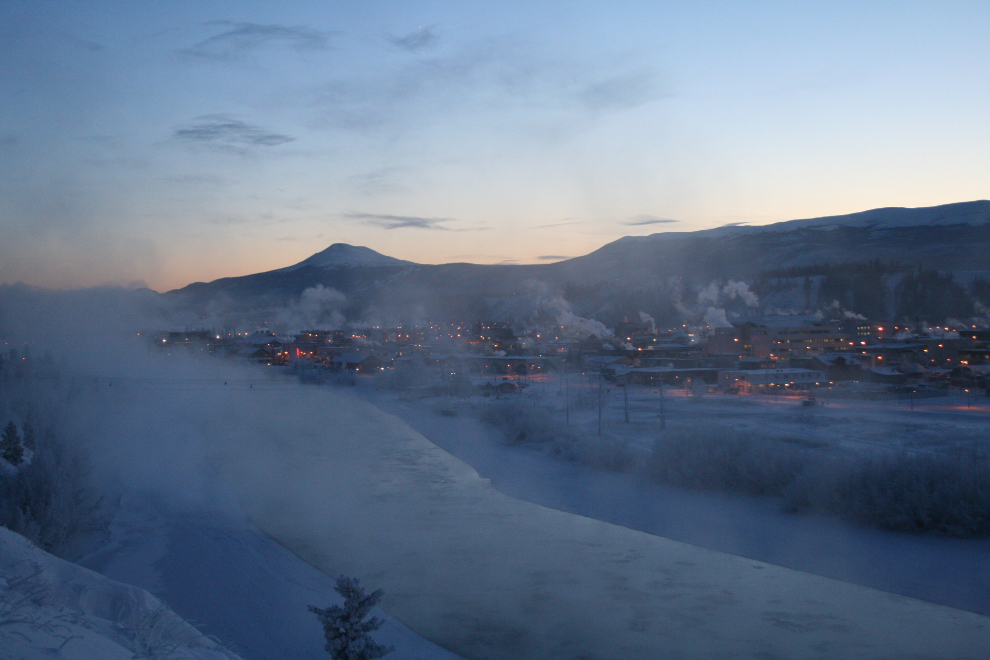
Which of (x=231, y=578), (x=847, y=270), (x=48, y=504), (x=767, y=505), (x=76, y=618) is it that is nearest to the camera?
(x=76, y=618)

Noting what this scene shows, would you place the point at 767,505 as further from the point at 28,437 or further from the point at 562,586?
the point at 28,437

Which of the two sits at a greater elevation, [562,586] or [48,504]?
[48,504]

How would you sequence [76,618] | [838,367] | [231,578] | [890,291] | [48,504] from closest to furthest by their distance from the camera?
[76,618], [231,578], [48,504], [838,367], [890,291]

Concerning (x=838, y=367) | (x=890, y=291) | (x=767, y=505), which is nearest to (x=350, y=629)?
(x=767, y=505)

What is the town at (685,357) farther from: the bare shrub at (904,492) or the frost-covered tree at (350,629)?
the frost-covered tree at (350,629)

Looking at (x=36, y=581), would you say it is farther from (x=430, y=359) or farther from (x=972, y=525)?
(x=430, y=359)

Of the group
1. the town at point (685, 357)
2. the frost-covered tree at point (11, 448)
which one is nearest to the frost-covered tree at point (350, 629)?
the frost-covered tree at point (11, 448)

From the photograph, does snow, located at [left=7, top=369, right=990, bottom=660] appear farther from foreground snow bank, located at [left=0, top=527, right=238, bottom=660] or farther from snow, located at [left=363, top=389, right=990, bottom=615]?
foreground snow bank, located at [left=0, top=527, right=238, bottom=660]
